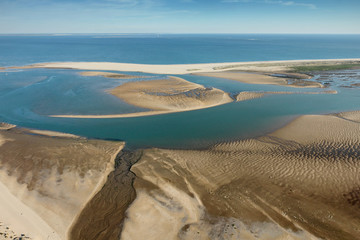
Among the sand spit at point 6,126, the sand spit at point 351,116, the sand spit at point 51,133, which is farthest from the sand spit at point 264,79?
the sand spit at point 6,126

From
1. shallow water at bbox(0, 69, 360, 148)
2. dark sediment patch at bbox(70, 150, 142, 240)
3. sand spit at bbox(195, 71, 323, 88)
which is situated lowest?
dark sediment patch at bbox(70, 150, 142, 240)

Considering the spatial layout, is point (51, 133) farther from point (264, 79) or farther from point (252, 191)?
point (264, 79)

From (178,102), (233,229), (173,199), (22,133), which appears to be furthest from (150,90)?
(233,229)

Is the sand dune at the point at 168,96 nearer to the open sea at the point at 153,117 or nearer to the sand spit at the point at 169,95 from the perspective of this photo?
the sand spit at the point at 169,95

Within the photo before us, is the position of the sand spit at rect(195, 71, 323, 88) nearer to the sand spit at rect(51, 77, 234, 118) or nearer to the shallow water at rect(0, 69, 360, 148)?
the shallow water at rect(0, 69, 360, 148)

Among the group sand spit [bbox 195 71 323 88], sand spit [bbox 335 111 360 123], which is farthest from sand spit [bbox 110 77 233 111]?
sand spit [bbox 335 111 360 123]

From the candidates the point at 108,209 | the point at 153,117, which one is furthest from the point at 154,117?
the point at 108,209

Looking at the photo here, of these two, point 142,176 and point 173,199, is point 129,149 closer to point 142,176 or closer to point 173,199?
point 142,176
